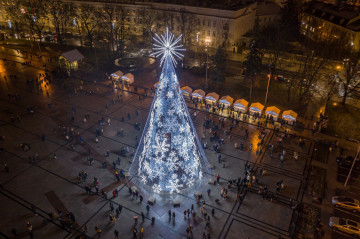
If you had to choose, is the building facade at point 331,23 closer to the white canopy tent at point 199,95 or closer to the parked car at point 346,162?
the white canopy tent at point 199,95

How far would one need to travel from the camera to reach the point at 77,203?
24.2 meters

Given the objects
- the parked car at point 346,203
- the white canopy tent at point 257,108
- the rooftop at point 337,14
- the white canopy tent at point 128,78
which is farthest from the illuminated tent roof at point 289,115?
the rooftop at point 337,14

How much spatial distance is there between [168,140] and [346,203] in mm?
16256

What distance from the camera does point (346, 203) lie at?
77.7 ft

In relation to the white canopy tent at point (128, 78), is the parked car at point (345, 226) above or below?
below

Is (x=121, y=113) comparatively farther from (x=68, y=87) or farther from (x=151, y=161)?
(x=151, y=161)

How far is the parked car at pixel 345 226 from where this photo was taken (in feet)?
70.6

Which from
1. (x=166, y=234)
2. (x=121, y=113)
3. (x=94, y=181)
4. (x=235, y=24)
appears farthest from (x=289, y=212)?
(x=235, y=24)

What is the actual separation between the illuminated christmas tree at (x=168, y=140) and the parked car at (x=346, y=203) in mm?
12383

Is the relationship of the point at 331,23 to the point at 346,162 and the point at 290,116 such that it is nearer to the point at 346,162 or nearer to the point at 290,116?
the point at 290,116

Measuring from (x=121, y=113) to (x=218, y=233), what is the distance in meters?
21.5

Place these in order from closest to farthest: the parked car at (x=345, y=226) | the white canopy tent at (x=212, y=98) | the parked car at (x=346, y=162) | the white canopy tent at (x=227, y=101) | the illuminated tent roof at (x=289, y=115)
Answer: the parked car at (x=345, y=226)
the parked car at (x=346, y=162)
the illuminated tent roof at (x=289, y=115)
the white canopy tent at (x=227, y=101)
the white canopy tent at (x=212, y=98)

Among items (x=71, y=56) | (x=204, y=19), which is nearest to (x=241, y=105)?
(x=71, y=56)

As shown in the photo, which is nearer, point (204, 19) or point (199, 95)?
point (199, 95)
